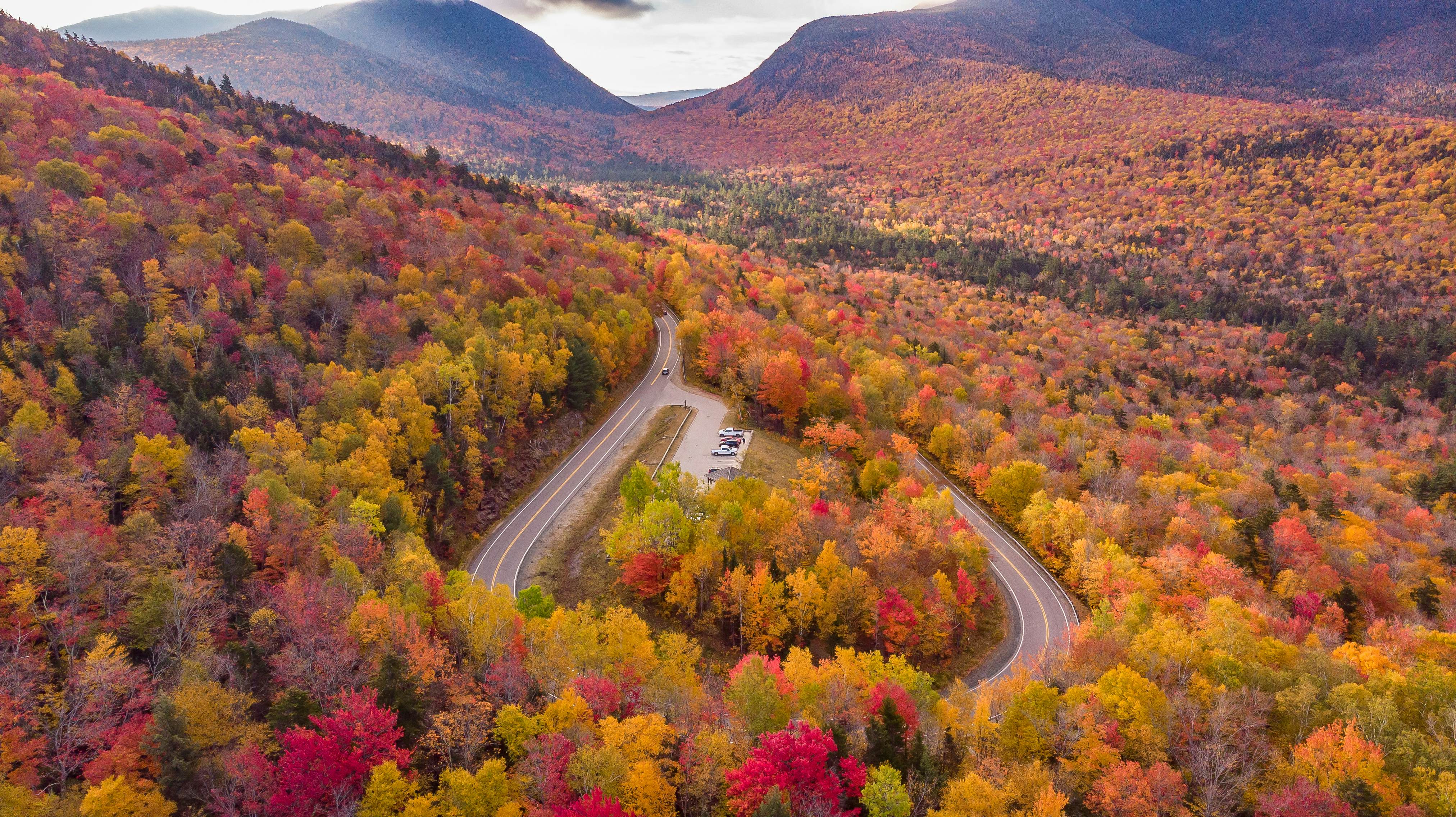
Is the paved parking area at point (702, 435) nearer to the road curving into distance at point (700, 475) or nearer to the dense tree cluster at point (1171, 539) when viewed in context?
Answer: the road curving into distance at point (700, 475)

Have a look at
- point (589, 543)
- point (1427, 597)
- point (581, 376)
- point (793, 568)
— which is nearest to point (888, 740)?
point (793, 568)

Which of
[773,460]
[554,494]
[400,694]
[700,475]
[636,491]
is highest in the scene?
[636,491]

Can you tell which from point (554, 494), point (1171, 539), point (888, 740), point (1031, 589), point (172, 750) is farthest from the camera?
point (1171, 539)

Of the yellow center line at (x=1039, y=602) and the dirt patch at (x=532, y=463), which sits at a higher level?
the dirt patch at (x=532, y=463)

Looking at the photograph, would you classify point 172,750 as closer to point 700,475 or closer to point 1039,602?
point 700,475

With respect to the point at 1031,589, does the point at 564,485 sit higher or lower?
higher

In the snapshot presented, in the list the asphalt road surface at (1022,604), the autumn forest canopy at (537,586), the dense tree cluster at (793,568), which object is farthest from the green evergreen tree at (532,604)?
the asphalt road surface at (1022,604)
